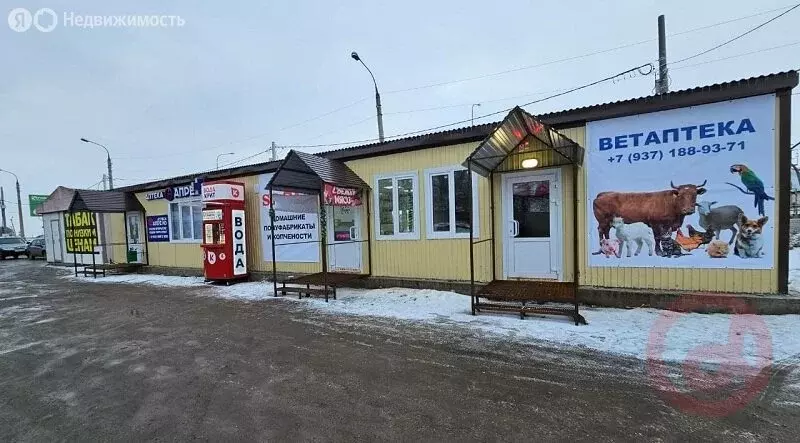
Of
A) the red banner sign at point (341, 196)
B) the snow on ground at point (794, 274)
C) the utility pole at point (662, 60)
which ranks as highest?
the utility pole at point (662, 60)

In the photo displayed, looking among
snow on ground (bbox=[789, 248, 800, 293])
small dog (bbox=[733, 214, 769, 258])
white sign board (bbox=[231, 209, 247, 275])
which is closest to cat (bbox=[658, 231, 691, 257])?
small dog (bbox=[733, 214, 769, 258])

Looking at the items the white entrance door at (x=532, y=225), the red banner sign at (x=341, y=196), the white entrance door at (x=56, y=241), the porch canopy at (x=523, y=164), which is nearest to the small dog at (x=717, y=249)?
the porch canopy at (x=523, y=164)

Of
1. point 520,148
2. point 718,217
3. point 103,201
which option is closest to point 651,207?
point 718,217

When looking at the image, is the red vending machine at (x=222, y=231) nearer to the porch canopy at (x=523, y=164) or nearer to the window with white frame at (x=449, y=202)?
the window with white frame at (x=449, y=202)

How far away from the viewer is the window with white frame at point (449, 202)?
7.76 m

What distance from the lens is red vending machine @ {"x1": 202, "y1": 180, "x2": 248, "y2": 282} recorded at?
10.5 meters

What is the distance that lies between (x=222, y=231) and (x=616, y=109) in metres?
9.56

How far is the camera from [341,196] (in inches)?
333

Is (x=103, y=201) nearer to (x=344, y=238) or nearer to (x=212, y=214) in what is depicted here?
(x=212, y=214)

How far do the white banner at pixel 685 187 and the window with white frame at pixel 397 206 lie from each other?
3418mm

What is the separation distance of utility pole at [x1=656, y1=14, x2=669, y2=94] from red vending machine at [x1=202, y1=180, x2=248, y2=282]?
13340mm

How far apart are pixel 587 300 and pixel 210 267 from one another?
9.34m

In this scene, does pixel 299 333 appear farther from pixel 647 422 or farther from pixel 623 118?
pixel 623 118

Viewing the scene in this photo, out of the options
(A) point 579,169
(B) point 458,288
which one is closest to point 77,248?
(B) point 458,288
